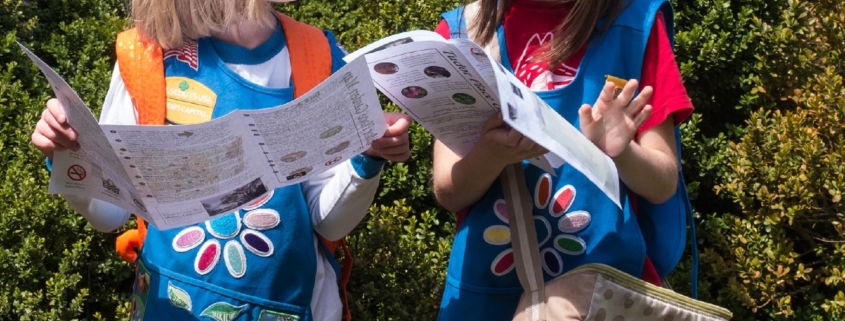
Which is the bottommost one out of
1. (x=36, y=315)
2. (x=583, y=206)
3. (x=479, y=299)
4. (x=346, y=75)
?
(x=36, y=315)

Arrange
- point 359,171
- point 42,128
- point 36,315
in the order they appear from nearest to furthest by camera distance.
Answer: point 42,128 → point 359,171 → point 36,315

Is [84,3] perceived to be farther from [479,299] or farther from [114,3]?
[479,299]

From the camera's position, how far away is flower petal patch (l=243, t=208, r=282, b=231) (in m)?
2.25

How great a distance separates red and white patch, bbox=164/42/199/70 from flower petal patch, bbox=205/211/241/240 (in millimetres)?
354

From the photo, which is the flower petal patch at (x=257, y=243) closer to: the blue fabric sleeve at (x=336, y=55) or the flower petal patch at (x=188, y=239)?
the flower petal patch at (x=188, y=239)

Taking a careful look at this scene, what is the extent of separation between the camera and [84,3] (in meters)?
4.29

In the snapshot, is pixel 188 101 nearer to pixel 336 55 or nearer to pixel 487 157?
pixel 336 55

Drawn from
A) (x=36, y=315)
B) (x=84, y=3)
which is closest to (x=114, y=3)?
(x=84, y=3)

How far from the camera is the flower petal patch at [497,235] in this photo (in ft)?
7.27

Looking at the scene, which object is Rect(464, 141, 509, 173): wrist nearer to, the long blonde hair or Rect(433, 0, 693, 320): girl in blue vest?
Rect(433, 0, 693, 320): girl in blue vest

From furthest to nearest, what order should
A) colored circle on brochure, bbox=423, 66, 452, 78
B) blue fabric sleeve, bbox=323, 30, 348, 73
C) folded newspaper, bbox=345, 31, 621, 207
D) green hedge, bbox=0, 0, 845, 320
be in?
green hedge, bbox=0, 0, 845, 320, blue fabric sleeve, bbox=323, 30, 348, 73, colored circle on brochure, bbox=423, 66, 452, 78, folded newspaper, bbox=345, 31, 621, 207

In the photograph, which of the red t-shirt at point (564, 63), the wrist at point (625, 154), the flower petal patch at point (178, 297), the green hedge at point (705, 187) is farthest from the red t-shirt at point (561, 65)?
the green hedge at point (705, 187)

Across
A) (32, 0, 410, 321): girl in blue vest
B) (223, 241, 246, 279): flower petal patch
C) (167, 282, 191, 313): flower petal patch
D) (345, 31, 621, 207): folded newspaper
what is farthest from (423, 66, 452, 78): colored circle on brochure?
(167, 282, 191, 313): flower petal patch

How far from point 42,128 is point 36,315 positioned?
123 centimetres
